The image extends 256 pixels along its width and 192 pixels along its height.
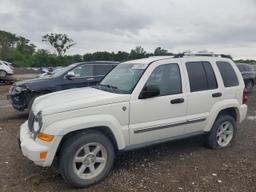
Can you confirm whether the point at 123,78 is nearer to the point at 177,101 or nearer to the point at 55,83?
the point at 177,101

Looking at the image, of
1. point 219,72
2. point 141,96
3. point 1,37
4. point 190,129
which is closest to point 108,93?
point 141,96

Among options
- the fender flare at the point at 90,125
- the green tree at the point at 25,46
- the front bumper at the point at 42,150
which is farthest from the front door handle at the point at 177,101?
the green tree at the point at 25,46

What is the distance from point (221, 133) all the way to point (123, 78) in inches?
88.7

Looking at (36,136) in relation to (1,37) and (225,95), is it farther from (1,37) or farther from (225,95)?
(1,37)

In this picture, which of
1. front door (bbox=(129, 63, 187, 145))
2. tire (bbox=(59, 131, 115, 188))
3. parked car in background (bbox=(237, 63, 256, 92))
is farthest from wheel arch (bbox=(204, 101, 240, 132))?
parked car in background (bbox=(237, 63, 256, 92))

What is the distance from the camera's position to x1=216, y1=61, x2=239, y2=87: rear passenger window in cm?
527

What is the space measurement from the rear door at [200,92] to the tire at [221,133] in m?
0.33

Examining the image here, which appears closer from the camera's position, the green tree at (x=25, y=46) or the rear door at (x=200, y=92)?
the rear door at (x=200, y=92)

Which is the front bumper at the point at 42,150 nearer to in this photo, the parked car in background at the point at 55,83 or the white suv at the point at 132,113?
the white suv at the point at 132,113

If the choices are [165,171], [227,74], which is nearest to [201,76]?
[227,74]

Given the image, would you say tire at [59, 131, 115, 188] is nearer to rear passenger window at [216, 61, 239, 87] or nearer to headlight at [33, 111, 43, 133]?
headlight at [33, 111, 43, 133]

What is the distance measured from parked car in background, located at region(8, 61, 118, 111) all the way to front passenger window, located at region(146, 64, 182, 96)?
3.15 metres

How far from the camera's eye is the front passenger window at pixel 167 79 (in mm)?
4449

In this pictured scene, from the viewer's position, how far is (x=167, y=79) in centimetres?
458
